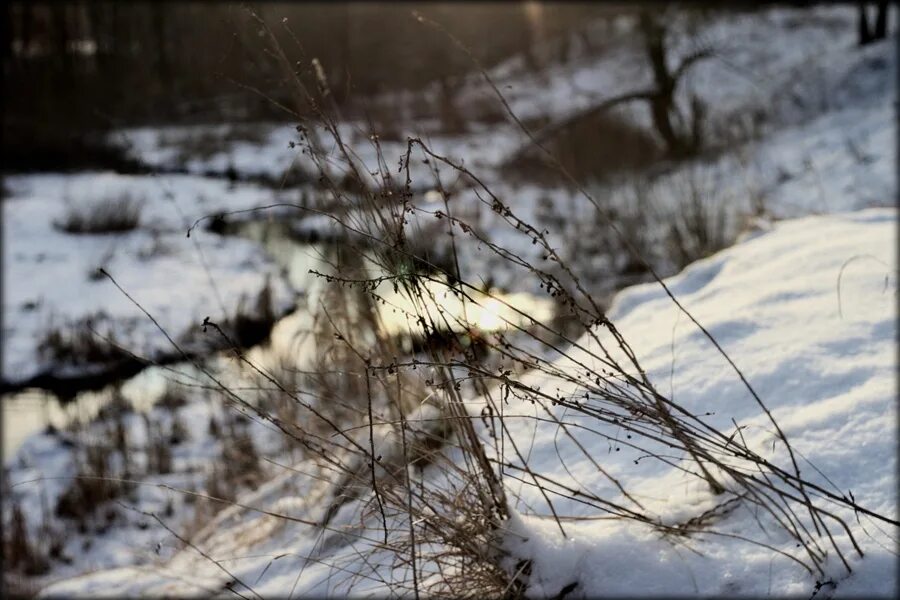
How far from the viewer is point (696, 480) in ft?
5.56

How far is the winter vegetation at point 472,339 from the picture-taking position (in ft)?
4.91

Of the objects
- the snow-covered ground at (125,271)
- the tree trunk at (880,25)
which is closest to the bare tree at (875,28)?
the tree trunk at (880,25)

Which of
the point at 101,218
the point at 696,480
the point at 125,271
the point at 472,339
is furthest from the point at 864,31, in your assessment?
the point at 472,339

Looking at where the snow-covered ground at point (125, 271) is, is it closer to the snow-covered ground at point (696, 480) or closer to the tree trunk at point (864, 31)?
the snow-covered ground at point (696, 480)

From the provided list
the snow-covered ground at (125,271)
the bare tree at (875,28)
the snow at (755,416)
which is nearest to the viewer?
the snow at (755,416)

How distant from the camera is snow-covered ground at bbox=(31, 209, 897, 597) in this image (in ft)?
4.80

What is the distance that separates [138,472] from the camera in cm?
478

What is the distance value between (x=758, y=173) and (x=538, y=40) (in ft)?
54.2

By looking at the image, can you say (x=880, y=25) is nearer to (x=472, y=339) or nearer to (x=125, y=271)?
(x=125, y=271)

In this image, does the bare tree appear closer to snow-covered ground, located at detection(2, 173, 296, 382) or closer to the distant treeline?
the distant treeline

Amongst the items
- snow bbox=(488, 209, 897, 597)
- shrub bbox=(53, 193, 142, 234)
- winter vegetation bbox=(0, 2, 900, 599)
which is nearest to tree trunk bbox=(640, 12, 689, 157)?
winter vegetation bbox=(0, 2, 900, 599)

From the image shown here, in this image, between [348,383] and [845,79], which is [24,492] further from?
[845,79]

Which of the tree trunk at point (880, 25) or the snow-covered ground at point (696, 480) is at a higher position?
the tree trunk at point (880, 25)

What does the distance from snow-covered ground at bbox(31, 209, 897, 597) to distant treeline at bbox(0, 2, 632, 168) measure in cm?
1380
